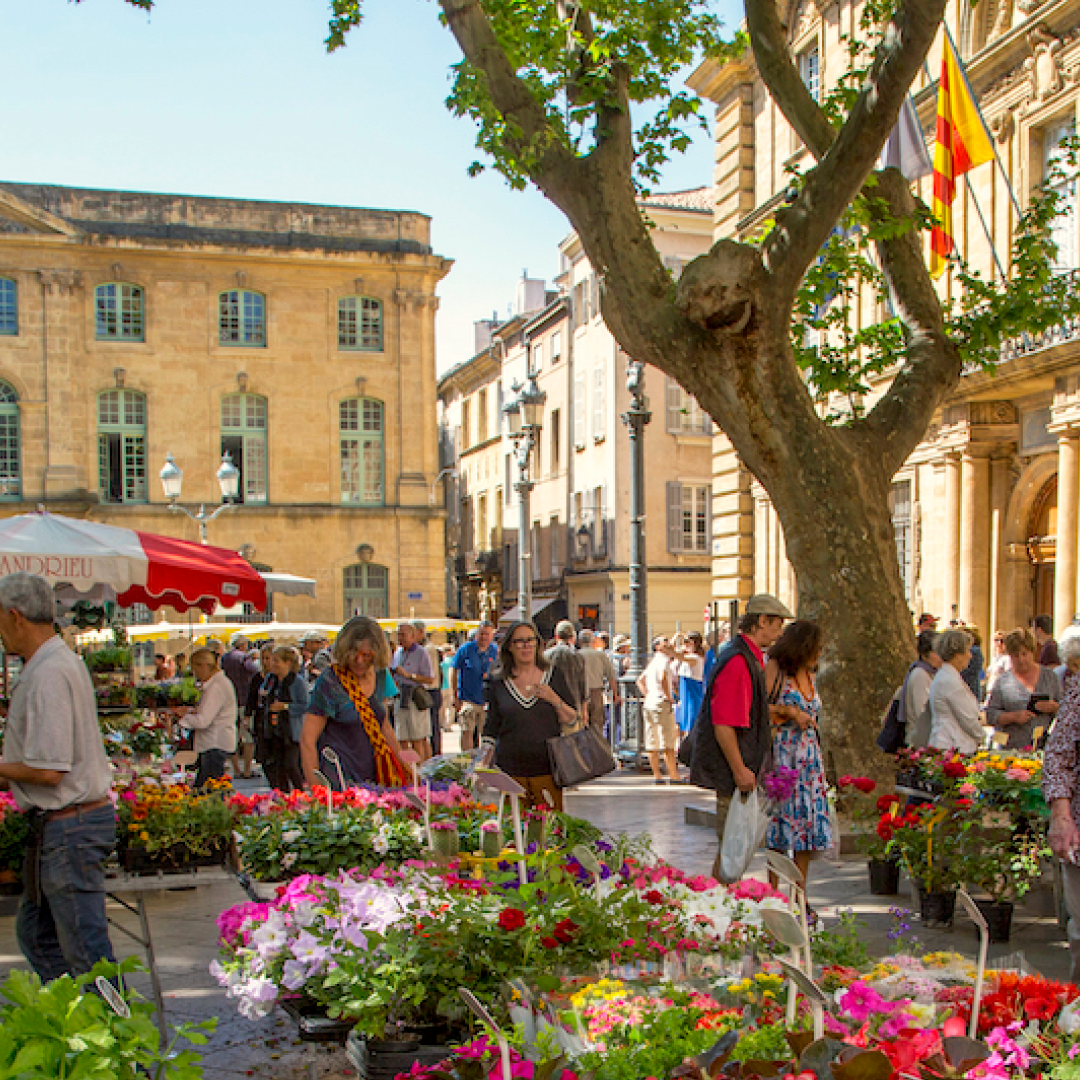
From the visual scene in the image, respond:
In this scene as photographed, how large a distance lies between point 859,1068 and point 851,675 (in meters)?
7.69

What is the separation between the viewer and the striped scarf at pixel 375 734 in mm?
6641

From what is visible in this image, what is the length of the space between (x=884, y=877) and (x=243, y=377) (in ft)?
101

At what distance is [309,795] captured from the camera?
562 cm

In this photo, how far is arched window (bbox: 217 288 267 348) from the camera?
3622 centimetres

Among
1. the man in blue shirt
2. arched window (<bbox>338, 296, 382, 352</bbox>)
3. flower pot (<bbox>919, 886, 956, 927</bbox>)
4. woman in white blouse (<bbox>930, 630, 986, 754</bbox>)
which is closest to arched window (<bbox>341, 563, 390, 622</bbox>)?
arched window (<bbox>338, 296, 382, 352</bbox>)

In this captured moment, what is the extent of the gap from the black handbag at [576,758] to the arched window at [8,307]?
3122cm

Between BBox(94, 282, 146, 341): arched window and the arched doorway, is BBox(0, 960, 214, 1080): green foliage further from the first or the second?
BBox(94, 282, 146, 341): arched window

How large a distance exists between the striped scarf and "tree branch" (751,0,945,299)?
4.76 metres

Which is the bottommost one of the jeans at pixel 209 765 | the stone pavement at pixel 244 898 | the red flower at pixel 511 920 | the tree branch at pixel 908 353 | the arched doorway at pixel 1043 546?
the stone pavement at pixel 244 898

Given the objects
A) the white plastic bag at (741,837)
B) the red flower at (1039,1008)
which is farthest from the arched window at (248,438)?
Answer: the red flower at (1039,1008)

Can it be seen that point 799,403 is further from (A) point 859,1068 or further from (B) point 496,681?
(A) point 859,1068

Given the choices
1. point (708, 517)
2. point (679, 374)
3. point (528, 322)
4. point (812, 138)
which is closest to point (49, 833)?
point (679, 374)

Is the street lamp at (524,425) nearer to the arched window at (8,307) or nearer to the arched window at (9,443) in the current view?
the arched window at (9,443)

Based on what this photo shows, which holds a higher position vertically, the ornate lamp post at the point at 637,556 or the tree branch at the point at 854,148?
the tree branch at the point at 854,148
